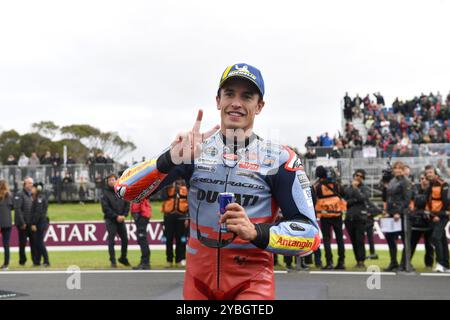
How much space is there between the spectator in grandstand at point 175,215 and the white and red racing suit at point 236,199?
9.82 m

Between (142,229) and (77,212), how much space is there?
640 inches

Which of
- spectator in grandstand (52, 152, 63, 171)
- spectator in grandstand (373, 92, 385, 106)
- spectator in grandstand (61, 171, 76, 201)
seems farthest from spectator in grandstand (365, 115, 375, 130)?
spectator in grandstand (52, 152, 63, 171)

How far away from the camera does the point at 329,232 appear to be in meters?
12.9

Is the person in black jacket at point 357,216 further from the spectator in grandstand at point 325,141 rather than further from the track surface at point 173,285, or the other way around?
the spectator in grandstand at point 325,141

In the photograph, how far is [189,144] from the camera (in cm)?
343

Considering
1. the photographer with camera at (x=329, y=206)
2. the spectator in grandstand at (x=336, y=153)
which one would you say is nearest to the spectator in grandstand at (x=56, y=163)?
the spectator in grandstand at (x=336, y=153)

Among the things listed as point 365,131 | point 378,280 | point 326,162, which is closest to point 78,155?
point 365,131

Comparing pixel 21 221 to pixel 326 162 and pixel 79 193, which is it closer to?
pixel 326 162

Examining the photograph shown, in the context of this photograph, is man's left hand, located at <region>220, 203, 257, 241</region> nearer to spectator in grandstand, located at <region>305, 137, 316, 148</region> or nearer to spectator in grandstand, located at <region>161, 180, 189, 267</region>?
spectator in grandstand, located at <region>161, 180, 189, 267</region>

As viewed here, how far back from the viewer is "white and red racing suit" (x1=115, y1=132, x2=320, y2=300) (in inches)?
139

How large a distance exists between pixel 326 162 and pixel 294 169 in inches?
824

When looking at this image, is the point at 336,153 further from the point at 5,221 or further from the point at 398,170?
the point at 5,221

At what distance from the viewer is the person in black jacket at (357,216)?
12.9m

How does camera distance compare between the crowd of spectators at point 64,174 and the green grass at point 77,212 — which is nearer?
the green grass at point 77,212
